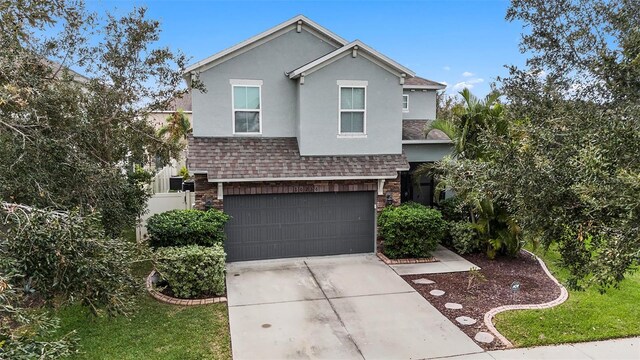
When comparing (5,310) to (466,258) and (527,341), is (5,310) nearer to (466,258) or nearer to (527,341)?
(527,341)

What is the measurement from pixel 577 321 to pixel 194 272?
7.75 meters

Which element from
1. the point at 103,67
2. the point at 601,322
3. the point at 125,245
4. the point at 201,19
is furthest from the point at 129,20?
the point at 601,322

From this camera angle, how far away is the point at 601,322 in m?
7.95

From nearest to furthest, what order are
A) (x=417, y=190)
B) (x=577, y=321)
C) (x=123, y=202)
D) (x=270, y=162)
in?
(x=577, y=321) < (x=123, y=202) < (x=270, y=162) < (x=417, y=190)

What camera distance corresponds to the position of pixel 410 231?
11852mm

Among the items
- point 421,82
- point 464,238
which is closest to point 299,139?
point 464,238

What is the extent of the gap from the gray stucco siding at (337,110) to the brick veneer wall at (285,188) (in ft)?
2.98

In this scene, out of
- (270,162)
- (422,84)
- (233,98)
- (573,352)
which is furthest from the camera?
(422,84)

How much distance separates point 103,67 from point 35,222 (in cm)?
675

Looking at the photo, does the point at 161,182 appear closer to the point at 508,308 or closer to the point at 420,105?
the point at 420,105

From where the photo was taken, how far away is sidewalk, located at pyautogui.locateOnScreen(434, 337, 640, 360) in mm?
6746

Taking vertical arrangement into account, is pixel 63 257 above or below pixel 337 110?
below

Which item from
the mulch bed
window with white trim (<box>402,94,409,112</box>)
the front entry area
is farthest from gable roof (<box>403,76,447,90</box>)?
the mulch bed

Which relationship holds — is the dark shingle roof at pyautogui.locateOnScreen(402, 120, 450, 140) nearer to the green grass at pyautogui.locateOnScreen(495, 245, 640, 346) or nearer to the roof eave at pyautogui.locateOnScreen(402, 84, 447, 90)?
the roof eave at pyautogui.locateOnScreen(402, 84, 447, 90)
